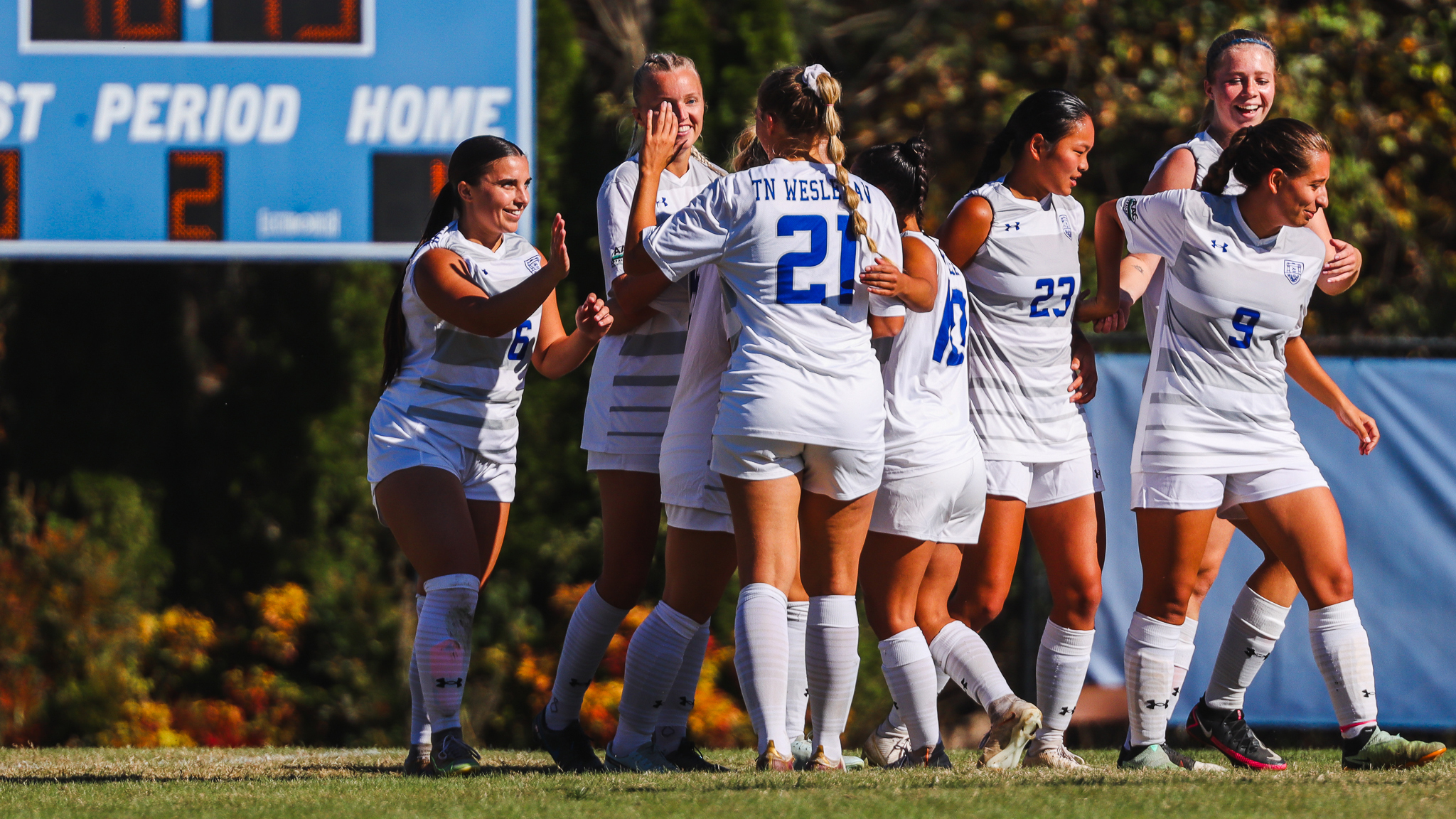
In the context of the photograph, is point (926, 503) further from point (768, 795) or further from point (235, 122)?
point (235, 122)

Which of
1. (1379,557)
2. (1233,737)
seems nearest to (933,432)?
(1233,737)

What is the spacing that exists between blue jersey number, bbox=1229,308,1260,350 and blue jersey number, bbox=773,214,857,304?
1204 millimetres

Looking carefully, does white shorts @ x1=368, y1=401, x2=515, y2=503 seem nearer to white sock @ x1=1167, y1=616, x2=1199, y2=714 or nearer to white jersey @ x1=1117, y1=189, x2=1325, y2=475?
white jersey @ x1=1117, y1=189, x2=1325, y2=475

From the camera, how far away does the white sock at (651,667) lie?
14.7ft

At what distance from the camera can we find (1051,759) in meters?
4.76

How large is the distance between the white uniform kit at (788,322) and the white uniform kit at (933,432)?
0.26 metres

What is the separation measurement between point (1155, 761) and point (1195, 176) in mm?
1759

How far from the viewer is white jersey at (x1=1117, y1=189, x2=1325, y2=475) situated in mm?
4539

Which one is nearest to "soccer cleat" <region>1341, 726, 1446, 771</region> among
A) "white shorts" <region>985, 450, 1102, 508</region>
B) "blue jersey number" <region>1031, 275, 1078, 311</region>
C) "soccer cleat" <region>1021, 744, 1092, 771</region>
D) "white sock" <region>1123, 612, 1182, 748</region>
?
"white sock" <region>1123, 612, 1182, 748</region>

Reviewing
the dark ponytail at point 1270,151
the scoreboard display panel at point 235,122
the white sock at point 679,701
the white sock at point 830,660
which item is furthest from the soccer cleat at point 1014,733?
the scoreboard display panel at point 235,122

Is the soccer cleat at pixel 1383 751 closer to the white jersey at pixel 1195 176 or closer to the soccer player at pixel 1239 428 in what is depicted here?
the soccer player at pixel 1239 428

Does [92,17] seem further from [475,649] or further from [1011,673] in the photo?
[1011,673]

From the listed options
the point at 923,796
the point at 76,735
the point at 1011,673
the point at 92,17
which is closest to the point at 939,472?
the point at 923,796

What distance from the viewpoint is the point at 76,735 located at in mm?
9703
